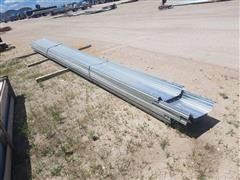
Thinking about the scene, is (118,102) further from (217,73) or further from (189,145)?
(217,73)

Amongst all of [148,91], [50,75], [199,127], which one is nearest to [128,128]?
[148,91]

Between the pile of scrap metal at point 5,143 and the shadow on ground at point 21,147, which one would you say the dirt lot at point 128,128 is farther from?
the pile of scrap metal at point 5,143

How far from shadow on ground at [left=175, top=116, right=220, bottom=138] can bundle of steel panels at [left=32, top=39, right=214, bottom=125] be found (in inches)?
10.4

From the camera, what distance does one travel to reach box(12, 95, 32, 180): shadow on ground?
455cm

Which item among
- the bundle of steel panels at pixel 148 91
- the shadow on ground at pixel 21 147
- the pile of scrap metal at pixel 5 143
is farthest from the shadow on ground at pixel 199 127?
the pile of scrap metal at pixel 5 143

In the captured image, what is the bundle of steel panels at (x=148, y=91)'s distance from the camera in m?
5.01

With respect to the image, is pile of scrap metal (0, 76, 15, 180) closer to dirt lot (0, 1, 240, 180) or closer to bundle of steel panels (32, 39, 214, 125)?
dirt lot (0, 1, 240, 180)

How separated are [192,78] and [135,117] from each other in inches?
101

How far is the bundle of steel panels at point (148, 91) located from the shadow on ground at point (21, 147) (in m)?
2.38

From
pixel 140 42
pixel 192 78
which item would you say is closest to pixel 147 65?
pixel 192 78

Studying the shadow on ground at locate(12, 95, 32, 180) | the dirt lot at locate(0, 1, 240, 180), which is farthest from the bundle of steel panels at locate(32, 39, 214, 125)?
the shadow on ground at locate(12, 95, 32, 180)

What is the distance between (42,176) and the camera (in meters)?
4.42

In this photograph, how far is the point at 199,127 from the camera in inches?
199

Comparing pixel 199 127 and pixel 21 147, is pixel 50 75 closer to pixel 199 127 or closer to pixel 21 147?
pixel 21 147
